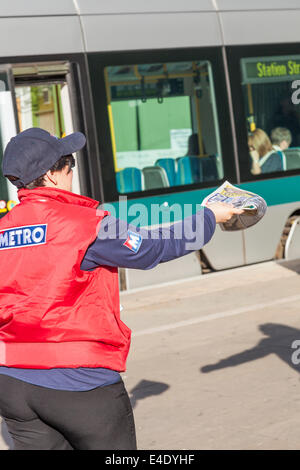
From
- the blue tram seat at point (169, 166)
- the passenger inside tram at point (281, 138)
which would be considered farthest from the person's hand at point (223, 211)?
the passenger inside tram at point (281, 138)

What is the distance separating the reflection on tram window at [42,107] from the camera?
998 cm

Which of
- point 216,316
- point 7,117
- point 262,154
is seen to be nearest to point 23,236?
point 216,316

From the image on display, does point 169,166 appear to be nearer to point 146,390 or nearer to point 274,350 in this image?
Answer: point 274,350

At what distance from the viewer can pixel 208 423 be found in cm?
526

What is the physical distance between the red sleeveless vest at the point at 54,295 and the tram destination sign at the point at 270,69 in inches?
325

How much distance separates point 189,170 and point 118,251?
778 centimetres

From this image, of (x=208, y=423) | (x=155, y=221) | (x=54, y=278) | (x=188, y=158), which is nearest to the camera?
(x=54, y=278)

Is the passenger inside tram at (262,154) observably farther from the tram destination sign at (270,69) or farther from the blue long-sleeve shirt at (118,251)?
the blue long-sleeve shirt at (118,251)

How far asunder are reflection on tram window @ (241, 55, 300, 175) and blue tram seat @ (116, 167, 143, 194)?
1556 mm

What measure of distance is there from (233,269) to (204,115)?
74.3 inches

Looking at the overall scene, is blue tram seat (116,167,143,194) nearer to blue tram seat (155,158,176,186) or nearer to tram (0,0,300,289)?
tram (0,0,300,289)
